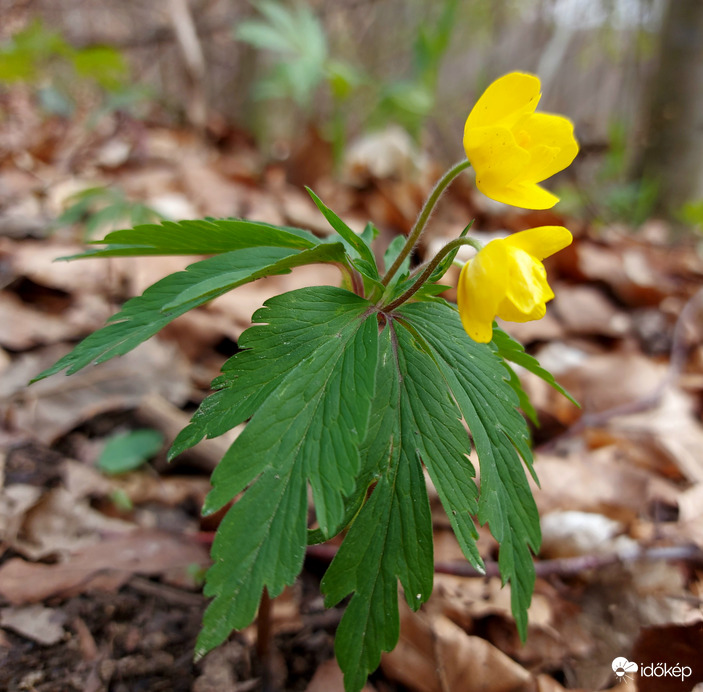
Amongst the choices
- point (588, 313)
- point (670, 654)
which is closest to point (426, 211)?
point (670, 654)

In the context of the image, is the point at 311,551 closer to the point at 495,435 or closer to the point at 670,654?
the point at 495,435

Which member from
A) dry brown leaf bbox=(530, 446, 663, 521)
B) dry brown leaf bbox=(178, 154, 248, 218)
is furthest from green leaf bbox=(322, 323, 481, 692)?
dry brown leaf bbox=(178, 154, 248, 218)

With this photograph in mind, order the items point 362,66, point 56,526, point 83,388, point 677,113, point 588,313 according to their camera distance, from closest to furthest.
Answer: point 56,526
point 83,388
point 588,313
point 677,113
point 362,66

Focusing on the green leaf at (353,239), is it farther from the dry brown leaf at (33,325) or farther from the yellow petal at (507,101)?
the dry brown leaf at (33,325)

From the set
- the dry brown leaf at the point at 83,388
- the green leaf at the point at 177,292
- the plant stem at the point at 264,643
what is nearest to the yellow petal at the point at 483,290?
the green leaf at the point at 177,292

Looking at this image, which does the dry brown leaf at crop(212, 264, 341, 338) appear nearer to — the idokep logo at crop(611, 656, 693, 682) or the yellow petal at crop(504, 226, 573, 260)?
the yellow petal at crop(504, 226, 573, 260)

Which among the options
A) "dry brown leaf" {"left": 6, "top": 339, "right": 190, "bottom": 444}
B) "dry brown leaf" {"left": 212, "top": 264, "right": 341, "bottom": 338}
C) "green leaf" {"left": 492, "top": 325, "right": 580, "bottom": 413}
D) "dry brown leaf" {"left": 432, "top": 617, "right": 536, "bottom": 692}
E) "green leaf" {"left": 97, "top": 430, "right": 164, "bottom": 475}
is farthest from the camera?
"dry brown leaf" {"left": 212, "top": 264, "right": 341, "bottom": 338}

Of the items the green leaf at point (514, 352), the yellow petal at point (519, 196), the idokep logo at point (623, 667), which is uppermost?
the yellow petal at point (519, 196)
